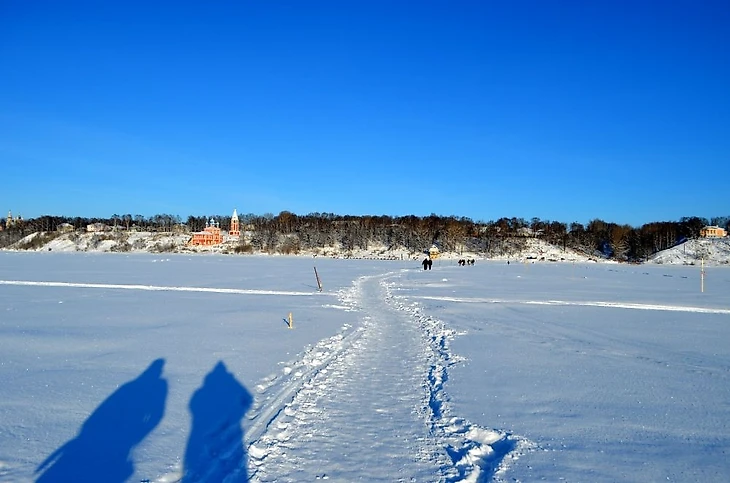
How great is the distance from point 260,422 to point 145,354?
561cm

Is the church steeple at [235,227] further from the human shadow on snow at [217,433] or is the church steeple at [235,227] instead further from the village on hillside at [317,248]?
the human shadow on snow at [217,433]

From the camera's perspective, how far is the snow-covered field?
5.61 meters

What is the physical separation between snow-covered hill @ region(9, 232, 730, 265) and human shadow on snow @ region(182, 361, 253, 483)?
119 meters

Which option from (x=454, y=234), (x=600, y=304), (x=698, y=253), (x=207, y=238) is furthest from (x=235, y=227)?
(x=600, y=304)

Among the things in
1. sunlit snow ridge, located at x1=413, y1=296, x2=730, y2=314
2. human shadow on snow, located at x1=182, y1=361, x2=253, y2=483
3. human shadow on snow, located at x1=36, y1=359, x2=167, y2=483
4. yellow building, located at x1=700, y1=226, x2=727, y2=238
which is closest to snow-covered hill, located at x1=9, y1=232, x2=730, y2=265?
yellow building, located at x1=700, y1=226, x2=727, y2=238

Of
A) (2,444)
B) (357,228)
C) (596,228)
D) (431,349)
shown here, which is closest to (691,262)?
(596,228)

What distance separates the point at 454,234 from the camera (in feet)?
505

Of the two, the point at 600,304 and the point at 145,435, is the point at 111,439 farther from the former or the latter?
the point at 600,304

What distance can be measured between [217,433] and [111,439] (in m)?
1.30

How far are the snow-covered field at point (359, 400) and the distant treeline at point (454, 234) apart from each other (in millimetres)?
132223

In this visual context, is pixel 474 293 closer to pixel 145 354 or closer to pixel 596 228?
pixel 145 354

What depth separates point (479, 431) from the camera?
665 centimetres

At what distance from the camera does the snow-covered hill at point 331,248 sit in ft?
425

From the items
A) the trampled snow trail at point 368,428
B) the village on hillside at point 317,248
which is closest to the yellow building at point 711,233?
the village on hillside at point 317,248
